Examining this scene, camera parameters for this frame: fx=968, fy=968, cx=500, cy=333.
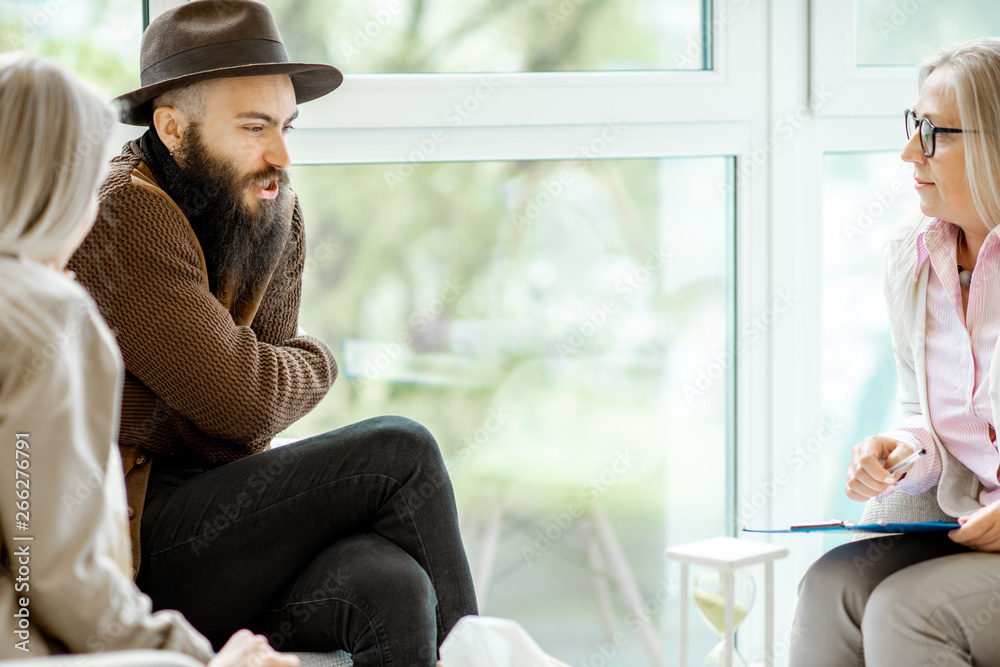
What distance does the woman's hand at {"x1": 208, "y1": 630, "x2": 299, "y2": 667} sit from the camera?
41.3 inches

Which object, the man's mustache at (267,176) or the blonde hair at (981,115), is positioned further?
the man's mustache at (267,176)

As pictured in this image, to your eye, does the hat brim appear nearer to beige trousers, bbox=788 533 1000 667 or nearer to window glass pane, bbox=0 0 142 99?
window glass pane, bbox=0 0 142 99

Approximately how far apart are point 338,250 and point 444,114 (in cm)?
40

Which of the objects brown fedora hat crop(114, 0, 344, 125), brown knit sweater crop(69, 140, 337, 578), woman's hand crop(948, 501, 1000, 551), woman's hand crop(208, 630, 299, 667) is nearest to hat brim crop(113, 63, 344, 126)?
brown fedora hat crop(114, 0, 344, 125)

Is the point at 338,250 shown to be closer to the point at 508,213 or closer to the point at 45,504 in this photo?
the point at 508,213

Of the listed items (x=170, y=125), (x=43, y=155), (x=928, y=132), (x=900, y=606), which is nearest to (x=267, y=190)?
(x=170, y=125)

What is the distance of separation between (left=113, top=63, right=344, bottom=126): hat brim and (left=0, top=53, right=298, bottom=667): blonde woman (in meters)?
0.63

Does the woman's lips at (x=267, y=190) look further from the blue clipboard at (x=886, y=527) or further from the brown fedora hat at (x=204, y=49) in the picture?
the blue clipboard at (x=886, y=527)

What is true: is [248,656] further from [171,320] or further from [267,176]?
[267,176]

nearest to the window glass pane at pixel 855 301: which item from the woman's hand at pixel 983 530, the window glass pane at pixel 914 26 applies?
the window glass pane at pixel 914 26

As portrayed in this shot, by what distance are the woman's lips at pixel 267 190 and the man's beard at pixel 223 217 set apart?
0.01 metres

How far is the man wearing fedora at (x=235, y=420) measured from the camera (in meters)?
1.48

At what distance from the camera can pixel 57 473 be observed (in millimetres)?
925

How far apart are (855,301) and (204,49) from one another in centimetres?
169
